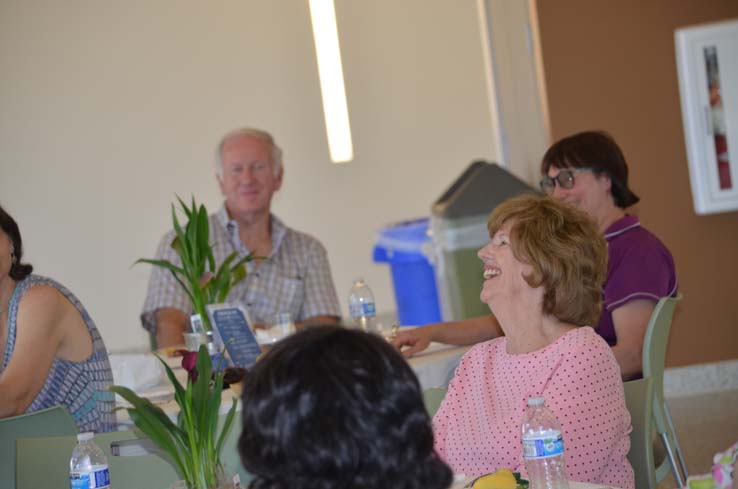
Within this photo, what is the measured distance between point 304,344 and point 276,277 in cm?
364

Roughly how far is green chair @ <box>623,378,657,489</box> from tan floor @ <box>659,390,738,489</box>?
2.29m

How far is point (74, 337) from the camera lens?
2.87 m

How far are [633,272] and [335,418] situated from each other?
228 cm

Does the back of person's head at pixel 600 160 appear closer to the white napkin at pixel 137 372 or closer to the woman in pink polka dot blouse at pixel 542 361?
the woman in pink polka dot blouse at pixel 542 361

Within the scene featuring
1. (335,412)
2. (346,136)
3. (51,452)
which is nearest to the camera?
(335,412)

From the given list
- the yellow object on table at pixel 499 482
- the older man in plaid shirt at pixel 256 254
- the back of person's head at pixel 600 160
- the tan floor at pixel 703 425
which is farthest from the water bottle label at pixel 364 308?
the yellow object on table at pixel 499 482

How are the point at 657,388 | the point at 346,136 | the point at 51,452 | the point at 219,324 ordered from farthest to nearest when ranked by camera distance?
the point at 346,136 < the point at 219,324 < the point at 657,388 < the point at 51,452

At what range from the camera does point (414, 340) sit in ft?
11.3

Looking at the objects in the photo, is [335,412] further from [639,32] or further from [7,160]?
[7,160]

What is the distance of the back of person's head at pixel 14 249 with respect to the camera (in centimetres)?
290

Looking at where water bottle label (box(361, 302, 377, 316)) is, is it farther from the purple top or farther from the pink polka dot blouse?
the pink polka dot blouse

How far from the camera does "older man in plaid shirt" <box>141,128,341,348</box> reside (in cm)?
468

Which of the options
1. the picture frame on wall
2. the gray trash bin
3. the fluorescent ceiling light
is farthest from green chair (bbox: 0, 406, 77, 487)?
the picture frame on wall

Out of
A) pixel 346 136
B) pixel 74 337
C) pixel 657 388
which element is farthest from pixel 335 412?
pixel 346 136
